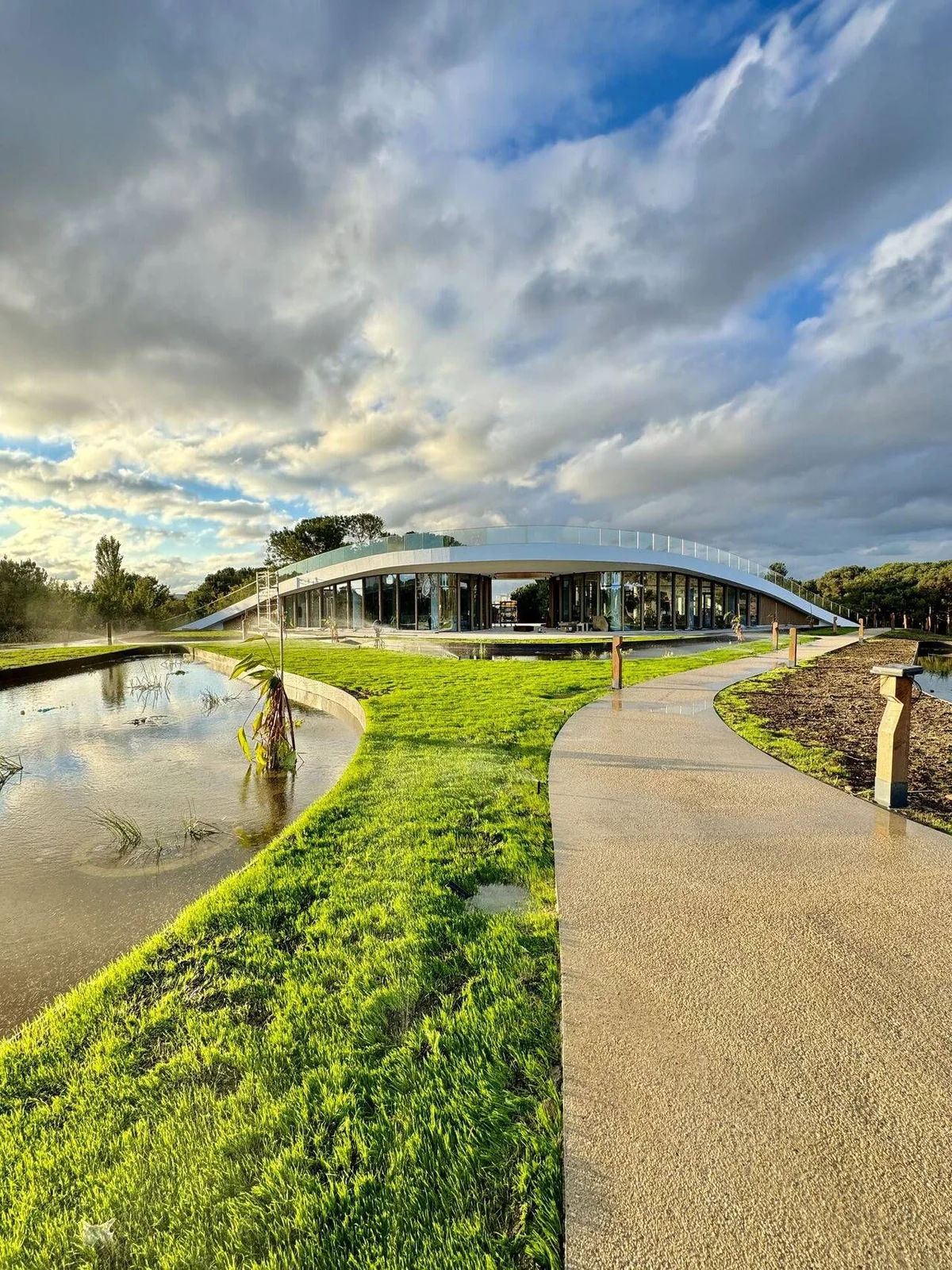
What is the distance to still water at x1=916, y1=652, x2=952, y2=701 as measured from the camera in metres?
12.7

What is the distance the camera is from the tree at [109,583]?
92.7 feet

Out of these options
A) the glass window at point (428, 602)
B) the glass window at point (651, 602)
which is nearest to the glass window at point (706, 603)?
the glass window at point (651, 602)

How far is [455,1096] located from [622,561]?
28.3 metres

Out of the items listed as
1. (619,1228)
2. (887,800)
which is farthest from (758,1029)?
(887,800)

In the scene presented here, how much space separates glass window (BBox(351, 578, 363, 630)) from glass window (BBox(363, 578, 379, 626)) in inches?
10.3

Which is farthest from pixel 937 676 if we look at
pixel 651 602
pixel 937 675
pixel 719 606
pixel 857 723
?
pixel 719 606

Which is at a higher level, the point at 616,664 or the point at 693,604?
the point at 693,604

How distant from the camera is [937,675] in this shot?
1562cm

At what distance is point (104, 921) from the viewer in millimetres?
3705

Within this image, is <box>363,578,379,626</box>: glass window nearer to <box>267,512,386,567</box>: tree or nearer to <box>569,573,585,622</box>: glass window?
<box>569,573,585,622</box>: glass window

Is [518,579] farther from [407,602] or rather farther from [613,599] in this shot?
[407,602]

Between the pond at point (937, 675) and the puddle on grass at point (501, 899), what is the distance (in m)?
9.78

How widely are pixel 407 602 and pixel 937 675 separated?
22.1 metres

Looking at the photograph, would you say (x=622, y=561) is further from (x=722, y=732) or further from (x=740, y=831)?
(x=740, y=831)
